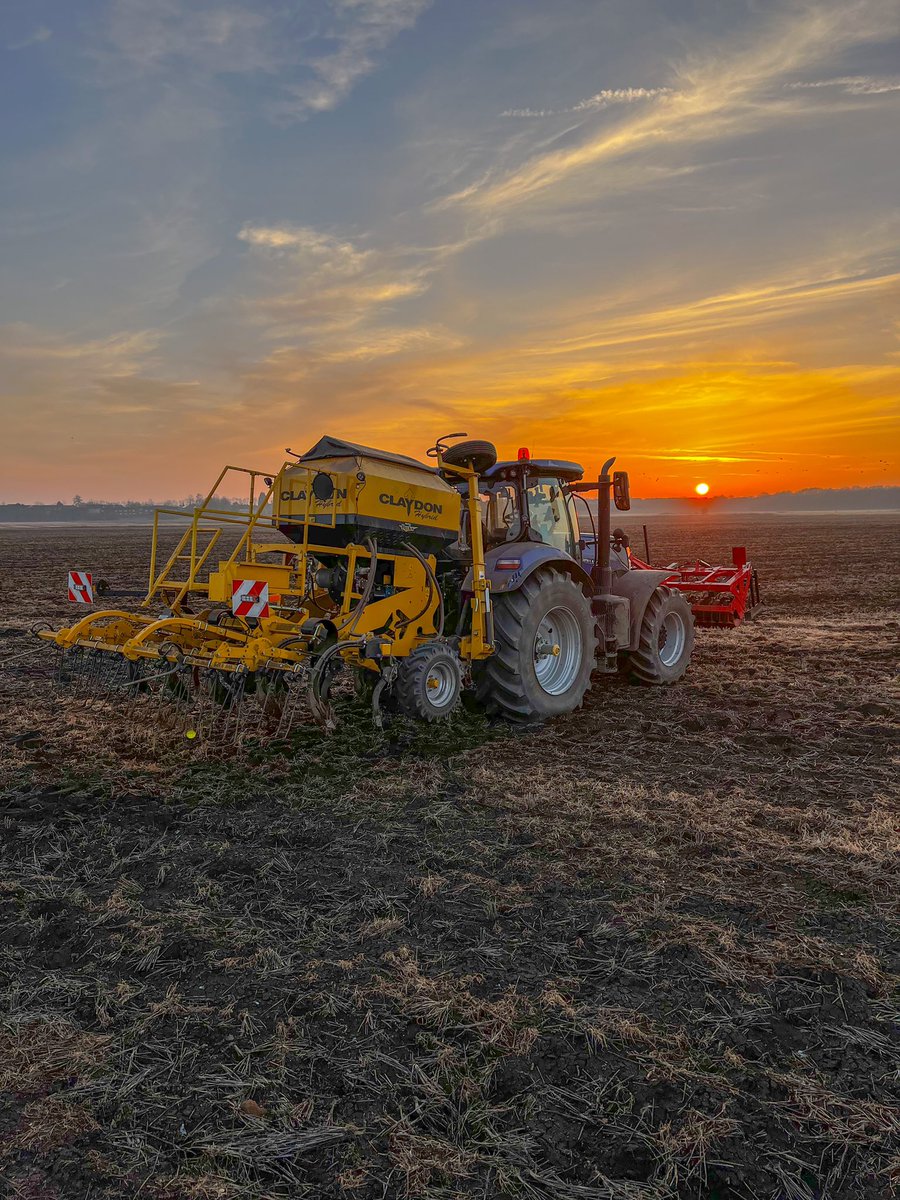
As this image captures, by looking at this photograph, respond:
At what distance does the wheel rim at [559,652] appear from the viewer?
7277 mm

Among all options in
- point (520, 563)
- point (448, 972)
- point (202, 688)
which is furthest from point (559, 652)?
point (448, 972)

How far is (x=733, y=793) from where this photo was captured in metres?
4.99

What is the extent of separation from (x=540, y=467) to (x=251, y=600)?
3.33m

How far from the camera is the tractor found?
5.69m

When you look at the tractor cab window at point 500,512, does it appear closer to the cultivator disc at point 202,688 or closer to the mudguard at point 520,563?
the mudguard at point 520,563

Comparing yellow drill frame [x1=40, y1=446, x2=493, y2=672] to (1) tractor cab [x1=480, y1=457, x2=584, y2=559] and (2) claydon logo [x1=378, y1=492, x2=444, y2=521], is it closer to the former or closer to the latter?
(2) claydon logo [x1=378, y1=492, x2=444, y2=521]

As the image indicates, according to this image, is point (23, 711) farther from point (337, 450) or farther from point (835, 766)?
point (835, 766)

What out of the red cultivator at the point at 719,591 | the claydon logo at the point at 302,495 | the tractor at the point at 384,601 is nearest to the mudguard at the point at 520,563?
the tractor at the point at 384,601

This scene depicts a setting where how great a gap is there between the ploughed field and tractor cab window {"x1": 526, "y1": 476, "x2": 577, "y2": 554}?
259 cm

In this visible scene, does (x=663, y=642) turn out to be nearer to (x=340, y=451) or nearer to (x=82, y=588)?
(x=340, y=451)

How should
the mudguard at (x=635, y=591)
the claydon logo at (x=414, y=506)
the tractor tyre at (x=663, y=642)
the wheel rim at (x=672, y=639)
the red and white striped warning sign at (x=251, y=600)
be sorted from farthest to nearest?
the wheel rim at (x=672, y=639) → the tractor tyre at (x=663, y=642) → the mudguard at (x=635, y=591) → the claydon logo at (x=414, y=506) → the red and white striped warning sign at (x=251, y=600)

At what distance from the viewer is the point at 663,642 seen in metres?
9.01

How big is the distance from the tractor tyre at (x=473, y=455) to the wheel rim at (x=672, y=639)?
3.27 metres

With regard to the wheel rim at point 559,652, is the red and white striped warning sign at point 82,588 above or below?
above
